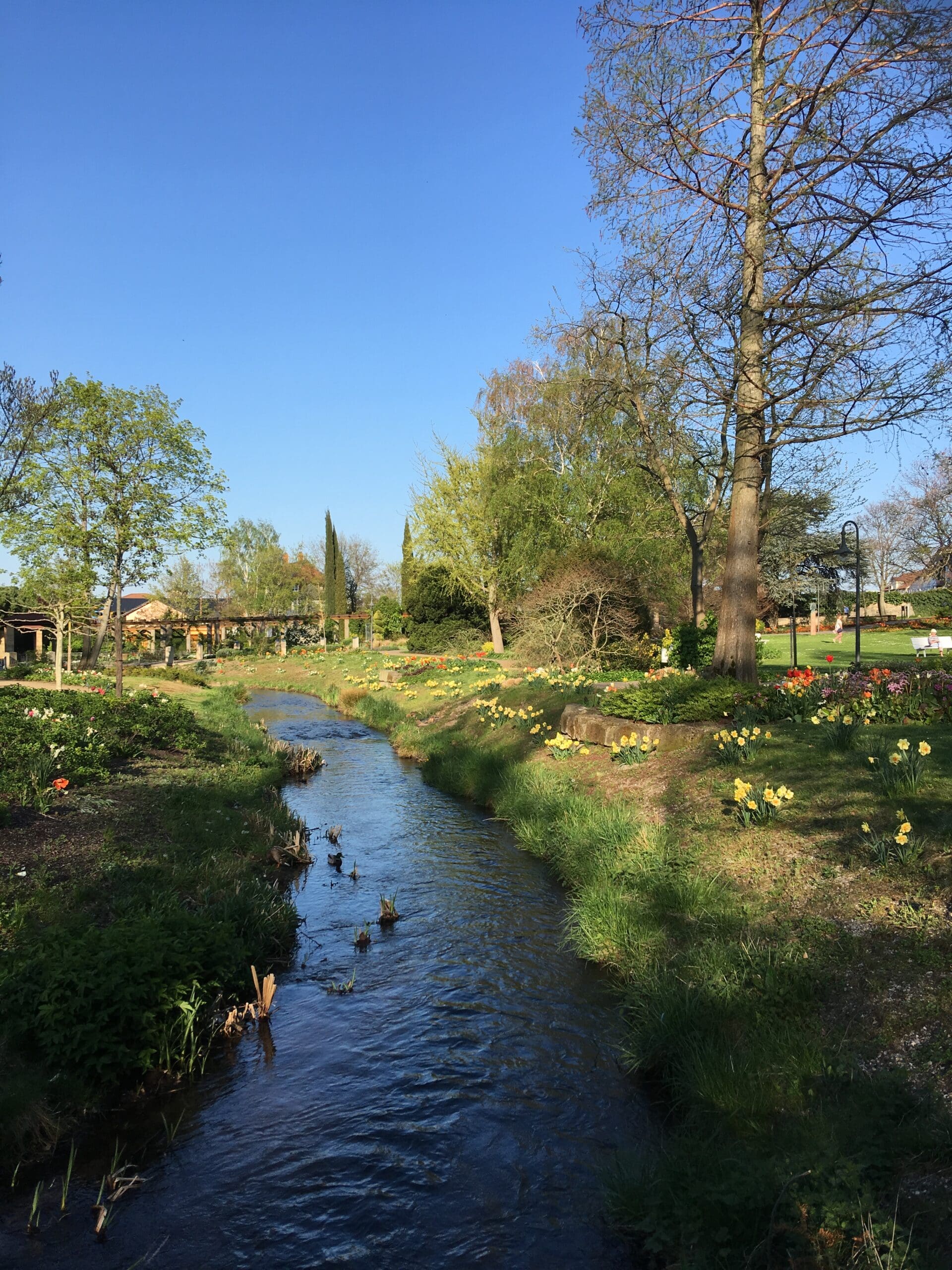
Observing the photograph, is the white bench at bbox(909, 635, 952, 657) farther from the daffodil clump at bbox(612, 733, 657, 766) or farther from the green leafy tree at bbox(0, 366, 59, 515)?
the green leafy tree at bbox(0, 366, 59, 515)

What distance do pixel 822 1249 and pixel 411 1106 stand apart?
2.52m

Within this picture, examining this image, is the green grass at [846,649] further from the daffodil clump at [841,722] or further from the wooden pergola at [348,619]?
the wooden pergola at [348,619]

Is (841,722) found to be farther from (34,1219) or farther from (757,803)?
(34,1219)

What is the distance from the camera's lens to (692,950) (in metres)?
5.51

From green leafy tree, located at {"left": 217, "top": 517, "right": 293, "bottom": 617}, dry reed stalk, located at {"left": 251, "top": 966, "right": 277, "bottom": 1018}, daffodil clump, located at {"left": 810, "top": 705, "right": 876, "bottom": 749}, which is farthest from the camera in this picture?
green leafy tree, located at {"left": 217, "top": 517, "right": 293, "bottom": 617}

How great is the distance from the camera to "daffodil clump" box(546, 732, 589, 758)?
11.3 metres

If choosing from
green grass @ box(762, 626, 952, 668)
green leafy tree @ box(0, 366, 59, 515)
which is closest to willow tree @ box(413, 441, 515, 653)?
green grass @ box(762, 626, 952, 668)

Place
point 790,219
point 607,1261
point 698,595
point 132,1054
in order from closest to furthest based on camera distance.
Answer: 1. point 607,1261
2. point 132,1054
3. point 790,219
4. point 698,595

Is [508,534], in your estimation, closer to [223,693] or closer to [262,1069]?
[223,693]

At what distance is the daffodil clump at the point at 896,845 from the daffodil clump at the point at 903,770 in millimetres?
561

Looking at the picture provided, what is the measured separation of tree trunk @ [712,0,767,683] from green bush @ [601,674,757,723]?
2.54 feet

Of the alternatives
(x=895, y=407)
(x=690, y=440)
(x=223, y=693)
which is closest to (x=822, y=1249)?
(x=895, y=407)

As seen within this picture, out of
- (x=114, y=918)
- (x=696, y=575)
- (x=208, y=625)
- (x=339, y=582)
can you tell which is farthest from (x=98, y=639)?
(x=339, y=582)

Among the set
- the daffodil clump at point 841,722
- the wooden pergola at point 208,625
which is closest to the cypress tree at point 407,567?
the wooden pergola at point 208,625
